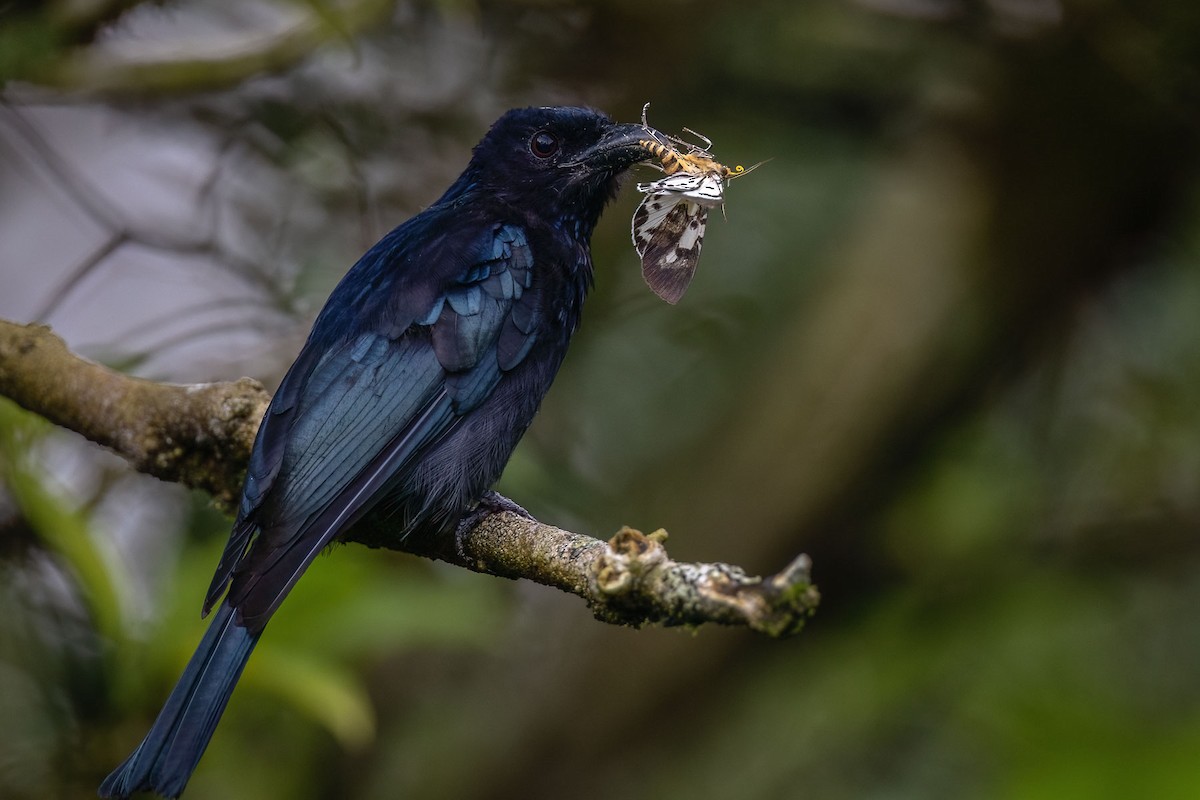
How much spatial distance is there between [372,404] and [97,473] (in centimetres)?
160

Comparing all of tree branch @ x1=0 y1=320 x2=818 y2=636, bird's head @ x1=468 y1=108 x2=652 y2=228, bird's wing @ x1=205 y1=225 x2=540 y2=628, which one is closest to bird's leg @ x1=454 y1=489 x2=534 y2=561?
tree branch @ x1=0 y1=320 x2=818 y2=636

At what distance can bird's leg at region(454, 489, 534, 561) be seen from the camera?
10.0 feet

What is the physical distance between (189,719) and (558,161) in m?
1.98

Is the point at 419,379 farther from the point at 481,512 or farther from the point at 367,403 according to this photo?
the point at 481,512

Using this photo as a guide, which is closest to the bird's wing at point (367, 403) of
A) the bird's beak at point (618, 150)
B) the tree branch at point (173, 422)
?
the tree branch at point (173, 422)

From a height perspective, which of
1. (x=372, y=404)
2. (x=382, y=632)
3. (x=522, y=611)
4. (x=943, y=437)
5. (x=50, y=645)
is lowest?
(x=50, y=645)

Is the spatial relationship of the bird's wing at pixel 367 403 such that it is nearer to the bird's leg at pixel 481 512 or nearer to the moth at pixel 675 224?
the bird's leg at pixel 481 512

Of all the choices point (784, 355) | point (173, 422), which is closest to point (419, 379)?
point (173, 422)

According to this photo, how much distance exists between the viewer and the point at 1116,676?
442cm

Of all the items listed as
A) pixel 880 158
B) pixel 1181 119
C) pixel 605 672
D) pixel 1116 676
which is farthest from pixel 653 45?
pixel 1116 676

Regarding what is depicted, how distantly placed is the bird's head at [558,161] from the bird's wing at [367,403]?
28cm

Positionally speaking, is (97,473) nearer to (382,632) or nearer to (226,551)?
(382,632)

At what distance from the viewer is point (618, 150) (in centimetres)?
386

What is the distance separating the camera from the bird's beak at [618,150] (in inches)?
150
